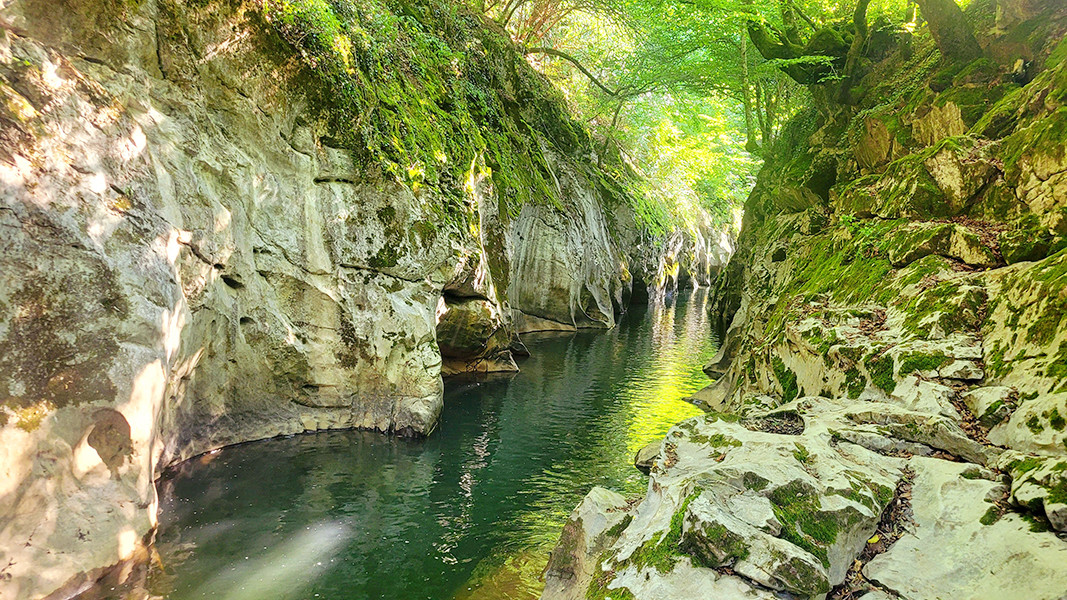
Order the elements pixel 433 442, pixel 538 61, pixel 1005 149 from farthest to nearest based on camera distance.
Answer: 1. pixel 538 61
2. pixel 433 442
3. pixel 1005 149

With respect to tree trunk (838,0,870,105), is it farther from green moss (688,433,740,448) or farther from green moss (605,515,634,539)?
green moss (605,515,634,539)

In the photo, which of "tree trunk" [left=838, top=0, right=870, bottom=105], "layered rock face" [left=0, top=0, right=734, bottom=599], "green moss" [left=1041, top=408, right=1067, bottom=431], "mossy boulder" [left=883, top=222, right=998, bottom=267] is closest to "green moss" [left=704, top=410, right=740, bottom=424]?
"green moss" [left=1041, top=408, right=1067, bottom=431]

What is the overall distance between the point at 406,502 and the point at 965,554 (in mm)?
6597

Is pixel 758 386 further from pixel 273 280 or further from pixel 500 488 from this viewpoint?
pixel 273 280

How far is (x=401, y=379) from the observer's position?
1108 cm

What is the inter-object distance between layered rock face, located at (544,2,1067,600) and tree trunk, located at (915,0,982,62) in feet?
0.84

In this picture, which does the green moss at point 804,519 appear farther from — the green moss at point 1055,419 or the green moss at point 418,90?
the green moss at point 418,90

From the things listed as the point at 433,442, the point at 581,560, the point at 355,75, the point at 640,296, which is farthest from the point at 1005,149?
the point at 640,296

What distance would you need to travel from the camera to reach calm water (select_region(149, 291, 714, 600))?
20.7ft

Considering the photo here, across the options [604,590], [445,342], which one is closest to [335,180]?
[445,342]

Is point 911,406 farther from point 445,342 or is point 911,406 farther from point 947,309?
point 445,342

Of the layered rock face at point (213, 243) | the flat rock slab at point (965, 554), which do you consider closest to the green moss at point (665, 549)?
the flat rock slab at point (965, 554)

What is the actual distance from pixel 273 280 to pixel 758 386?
8.41m

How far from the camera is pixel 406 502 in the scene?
27.3ft
